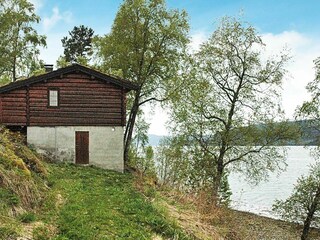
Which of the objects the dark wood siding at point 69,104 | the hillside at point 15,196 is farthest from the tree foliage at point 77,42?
the hillside at point 15,196

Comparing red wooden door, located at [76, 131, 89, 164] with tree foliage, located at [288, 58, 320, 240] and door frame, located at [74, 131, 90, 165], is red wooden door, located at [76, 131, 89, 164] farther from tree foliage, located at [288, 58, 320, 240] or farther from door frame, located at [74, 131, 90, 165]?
tree foliage, located at [288, 58, 320, 240]

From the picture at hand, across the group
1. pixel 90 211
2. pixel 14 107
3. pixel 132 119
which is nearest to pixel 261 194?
pixel 132 119

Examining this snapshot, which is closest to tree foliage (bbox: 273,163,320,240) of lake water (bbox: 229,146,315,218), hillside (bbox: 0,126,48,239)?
lake water (bbox: 229,146,315,218)

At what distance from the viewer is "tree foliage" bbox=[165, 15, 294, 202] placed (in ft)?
97.5

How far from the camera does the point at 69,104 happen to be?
26172 mm

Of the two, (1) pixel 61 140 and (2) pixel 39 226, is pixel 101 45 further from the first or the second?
(2) pixel 39 226

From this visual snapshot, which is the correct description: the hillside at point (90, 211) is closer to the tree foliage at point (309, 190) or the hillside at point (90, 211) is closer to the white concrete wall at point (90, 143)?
the white concrete wall at point (90, 143)

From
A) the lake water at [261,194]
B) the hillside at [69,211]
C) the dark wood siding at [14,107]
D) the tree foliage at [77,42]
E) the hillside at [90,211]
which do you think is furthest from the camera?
the tree foliage at [77,42]

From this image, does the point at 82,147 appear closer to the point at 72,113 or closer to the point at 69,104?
the point at 72,113

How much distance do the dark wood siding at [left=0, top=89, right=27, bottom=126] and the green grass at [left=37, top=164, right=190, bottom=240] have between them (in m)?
9.54

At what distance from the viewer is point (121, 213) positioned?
42.7ft

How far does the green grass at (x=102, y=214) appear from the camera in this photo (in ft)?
34.6

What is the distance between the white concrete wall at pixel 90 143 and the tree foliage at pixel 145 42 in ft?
18.2

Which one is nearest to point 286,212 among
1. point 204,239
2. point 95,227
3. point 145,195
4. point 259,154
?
point 259,154
